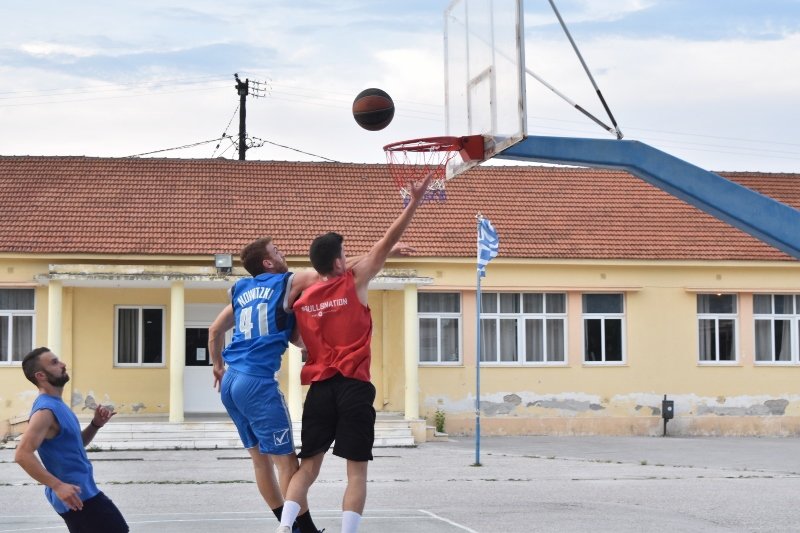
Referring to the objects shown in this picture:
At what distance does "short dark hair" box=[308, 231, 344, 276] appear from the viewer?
8.95 metres

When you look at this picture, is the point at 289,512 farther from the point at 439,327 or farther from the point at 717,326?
the point at 717,326

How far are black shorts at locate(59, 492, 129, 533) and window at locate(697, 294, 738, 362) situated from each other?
25.1 m

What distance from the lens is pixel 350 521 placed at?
335 inches

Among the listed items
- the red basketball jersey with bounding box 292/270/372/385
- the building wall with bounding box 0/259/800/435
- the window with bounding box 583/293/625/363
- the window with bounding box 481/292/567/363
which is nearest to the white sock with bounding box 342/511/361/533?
the red basketball jersey with bounding box 292/270/372/385

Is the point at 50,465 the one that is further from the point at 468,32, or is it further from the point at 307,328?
the point at 468,32

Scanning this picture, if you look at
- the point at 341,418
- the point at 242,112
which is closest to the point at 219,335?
the point at 341,418

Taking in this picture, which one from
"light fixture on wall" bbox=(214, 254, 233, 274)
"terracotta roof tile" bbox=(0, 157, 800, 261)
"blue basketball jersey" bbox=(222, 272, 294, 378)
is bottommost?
"blue basketball jersey" bbox=(222, 272, 294, 378)

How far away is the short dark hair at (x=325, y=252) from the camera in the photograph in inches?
352

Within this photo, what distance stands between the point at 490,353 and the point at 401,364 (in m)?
2.15

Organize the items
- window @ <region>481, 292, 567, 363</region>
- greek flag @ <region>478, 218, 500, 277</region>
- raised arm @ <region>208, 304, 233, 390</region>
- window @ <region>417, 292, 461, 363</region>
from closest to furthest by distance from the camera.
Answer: raised arm @ <region>208, 304, 233, 390</region> < greek flag @ <region>478, 218, 500, 277</region> < window @ <region>417, 292, 461, 363</region> < window @ <region>481, 292, 567, 363</region>

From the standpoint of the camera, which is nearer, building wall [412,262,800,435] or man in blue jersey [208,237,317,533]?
man in blue jersey [208,237,317,533]

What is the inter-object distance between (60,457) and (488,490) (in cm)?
902

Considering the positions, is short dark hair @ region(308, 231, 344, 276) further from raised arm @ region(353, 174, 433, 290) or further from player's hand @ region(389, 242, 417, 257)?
player's hand @ region(389, 242, 417, 257)

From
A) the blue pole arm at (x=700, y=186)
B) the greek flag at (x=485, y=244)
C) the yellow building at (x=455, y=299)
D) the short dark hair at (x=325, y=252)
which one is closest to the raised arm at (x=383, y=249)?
the short dark hair at (x=325, y=252)
